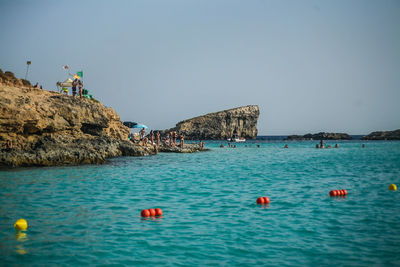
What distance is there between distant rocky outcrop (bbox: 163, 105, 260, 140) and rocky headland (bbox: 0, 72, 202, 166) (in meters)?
119

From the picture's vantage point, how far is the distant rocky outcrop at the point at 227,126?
514 ft

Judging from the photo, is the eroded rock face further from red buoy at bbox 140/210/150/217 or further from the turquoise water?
red buoy at bbox 140/210/150/217

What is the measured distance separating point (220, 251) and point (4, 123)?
83.9 ft

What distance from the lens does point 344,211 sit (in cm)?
1352

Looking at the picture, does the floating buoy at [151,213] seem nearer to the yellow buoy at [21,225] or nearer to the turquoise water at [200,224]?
the turquoise water at [200,224]

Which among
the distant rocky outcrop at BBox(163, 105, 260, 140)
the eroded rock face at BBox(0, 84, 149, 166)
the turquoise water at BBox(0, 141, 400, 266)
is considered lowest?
the turquoise water at BBox(0, 141, 400, 266)

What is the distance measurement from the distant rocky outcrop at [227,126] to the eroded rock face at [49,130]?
11893cm

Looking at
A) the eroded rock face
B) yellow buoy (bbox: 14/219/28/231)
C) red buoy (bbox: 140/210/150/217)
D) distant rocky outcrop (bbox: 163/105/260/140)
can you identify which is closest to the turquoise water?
yellow buoy (bbox: 14/219/28/231)

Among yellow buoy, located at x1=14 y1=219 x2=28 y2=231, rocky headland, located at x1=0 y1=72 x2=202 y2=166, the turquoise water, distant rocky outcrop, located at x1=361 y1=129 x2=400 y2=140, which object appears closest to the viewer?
the turquoise water

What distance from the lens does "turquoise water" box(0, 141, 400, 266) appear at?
887 cm

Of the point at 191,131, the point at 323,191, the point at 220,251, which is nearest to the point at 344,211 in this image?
the point at 323,191

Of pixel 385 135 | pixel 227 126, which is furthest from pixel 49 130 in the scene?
pixel 385 135

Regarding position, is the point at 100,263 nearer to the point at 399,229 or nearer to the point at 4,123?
the point at 399,229

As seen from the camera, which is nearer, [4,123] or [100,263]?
[100,263]
